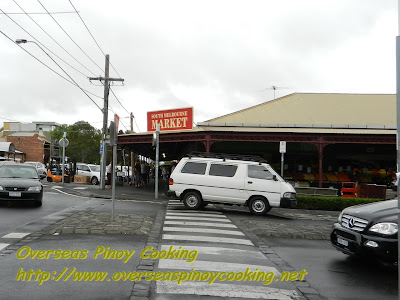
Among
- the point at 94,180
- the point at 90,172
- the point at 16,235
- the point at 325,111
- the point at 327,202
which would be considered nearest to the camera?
the point at 16,235

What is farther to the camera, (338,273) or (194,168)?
(194,168)

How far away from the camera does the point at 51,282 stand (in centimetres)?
575

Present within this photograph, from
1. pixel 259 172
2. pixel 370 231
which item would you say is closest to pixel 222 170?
pixel 259 172

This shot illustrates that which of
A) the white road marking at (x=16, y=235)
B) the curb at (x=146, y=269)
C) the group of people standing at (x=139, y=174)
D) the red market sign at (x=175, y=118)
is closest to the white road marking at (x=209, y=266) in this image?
the curb at (x=146, y=269)

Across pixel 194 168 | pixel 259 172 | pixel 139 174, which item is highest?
pixel 194 168

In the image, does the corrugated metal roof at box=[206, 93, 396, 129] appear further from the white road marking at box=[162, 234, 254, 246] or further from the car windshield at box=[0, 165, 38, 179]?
the white road marking at box=[162, 234, 254, 246]

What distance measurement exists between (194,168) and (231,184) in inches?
57.0

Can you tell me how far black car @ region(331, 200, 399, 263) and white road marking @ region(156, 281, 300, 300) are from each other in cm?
194

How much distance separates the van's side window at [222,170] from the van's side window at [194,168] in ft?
1.01

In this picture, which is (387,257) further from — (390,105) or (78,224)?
(390,105)

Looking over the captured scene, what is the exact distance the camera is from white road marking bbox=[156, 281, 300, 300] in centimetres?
551

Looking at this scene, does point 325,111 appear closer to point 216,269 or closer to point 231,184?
point 231,184

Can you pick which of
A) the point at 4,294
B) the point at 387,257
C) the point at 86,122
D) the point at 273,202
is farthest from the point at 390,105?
the point at 86,122

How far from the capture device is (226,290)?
5.68 m
